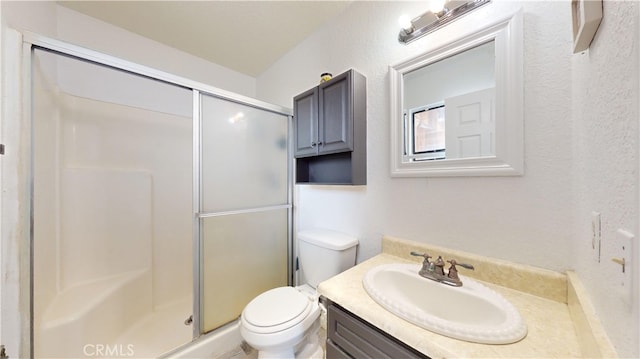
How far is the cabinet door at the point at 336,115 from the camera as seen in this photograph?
1319 millimetres

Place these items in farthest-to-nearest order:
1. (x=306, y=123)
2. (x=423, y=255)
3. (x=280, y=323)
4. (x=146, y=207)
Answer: (x=146, y=207), (x=306, y=123), (x=280, y=323), (x=423, y=255)

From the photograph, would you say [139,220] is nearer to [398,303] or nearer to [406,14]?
[398,303]

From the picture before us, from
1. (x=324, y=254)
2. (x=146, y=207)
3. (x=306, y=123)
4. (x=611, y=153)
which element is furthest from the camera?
(x=146, y=207)

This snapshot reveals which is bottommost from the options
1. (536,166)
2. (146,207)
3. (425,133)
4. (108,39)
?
(146,207)

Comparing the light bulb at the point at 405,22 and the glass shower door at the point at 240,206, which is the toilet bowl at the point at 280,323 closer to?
the glass shower door at the point at 240,206

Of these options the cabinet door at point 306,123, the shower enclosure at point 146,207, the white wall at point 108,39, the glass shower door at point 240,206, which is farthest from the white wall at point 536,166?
the white wall at point 108,39

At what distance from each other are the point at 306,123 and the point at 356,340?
4.36 feet

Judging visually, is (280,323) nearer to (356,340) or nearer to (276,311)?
(276,311)

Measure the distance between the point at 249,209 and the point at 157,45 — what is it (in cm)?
170

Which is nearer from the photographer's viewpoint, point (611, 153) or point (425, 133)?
point (611, 153)

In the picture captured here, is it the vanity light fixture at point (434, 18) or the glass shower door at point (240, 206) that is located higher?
the vanity light fixture at point (434, 18)

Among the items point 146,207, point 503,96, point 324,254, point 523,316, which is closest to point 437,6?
point 503,96

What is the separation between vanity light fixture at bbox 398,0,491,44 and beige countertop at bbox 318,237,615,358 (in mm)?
1124

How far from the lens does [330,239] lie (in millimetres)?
1399
